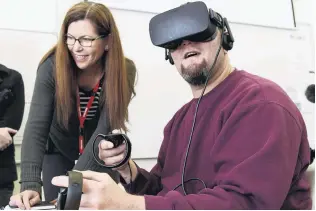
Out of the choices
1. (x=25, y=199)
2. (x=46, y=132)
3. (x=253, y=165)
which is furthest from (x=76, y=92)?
(x=253, y=165)

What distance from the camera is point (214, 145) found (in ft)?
2.23

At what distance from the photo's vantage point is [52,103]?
110cm

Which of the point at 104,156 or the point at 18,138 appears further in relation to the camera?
the point at 18,138

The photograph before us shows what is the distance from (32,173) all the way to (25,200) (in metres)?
0.12

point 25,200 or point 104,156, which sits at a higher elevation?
point 104,156

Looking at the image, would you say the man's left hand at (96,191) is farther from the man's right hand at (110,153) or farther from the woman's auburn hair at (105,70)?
the woman's auburn hair at (105,70)

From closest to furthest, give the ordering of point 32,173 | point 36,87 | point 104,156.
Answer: point 104,156 < point 32,173 < point 36,87

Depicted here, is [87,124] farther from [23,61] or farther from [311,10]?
[311,10]

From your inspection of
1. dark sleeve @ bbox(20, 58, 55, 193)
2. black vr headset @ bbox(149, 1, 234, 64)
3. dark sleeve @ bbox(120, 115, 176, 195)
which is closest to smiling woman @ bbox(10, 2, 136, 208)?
dark sleeve @ bbox(20, 58, 55, 193)

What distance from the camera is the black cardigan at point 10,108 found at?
1064mm

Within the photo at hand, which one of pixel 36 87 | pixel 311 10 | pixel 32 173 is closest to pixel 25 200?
pixel 32 173

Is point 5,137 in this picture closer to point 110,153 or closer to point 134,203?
point 110,153

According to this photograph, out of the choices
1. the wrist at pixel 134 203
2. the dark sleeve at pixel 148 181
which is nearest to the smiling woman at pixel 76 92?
the dark sleeve at pixel 148 181

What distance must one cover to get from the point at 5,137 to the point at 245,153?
0.80m
